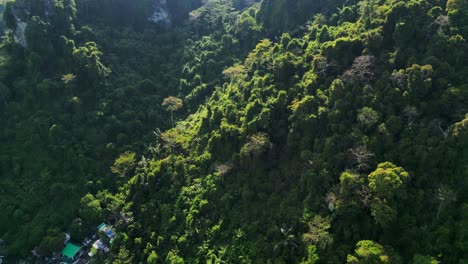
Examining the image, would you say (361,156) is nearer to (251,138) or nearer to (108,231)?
(251,138)

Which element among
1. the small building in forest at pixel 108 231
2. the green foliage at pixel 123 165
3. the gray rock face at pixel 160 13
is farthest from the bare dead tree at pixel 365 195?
the gray rock face at pixel 160 13

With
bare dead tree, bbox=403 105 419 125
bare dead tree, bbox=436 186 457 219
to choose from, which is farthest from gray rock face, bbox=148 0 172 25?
bare dead tree, bbox=436 186 457 219

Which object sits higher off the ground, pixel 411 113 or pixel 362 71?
pixel 362 71

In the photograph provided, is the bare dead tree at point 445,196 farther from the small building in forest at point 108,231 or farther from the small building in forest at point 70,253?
the small building in forest at point 70,253

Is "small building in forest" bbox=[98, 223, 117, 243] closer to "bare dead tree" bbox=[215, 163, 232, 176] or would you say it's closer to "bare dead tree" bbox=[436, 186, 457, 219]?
"bare dead tree" bbox=[215, 163, 232, 176]

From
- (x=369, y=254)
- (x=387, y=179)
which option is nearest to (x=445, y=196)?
(x=387, y=179)

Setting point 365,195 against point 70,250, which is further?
point 70,250

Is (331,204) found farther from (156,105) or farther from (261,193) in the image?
(156,105)
